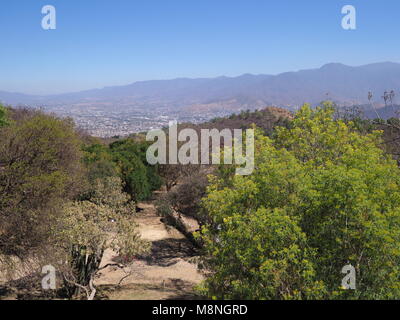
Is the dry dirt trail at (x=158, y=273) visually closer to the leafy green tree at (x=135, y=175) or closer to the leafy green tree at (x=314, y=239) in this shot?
the leafy green tree at (x=135, y=175)

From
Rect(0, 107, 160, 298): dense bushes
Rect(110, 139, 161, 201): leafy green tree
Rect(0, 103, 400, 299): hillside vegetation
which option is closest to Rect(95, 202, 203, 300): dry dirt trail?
Rect(0, 103, 400, 299): hillside vegetation

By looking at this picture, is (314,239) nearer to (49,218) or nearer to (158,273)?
Answer: (49,218)

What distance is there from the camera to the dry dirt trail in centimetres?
1614

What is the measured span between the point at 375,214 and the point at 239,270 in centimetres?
332

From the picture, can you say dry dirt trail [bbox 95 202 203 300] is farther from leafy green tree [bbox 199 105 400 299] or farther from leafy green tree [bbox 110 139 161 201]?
leafy green tree [bbox 199 105 400 299]

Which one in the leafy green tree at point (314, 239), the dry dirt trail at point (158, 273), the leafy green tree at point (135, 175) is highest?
the leafy green tree at point (314, 239)

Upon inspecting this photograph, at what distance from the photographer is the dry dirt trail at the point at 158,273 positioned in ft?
53.0

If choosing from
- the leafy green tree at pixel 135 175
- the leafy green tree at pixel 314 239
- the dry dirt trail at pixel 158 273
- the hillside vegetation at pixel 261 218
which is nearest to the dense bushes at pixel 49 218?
the hillside vegetation at pixel 261 218

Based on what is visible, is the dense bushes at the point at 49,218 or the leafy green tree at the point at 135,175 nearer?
the dense bushes at the point at 49,218

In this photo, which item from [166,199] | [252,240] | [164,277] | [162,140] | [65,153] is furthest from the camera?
[162,140]

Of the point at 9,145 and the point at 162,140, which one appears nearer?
the point at 9,145

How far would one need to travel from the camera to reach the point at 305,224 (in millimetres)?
8164

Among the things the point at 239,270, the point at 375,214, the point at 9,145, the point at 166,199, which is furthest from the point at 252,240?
the point at 166,199

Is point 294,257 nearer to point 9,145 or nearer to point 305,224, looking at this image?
point 305,224
